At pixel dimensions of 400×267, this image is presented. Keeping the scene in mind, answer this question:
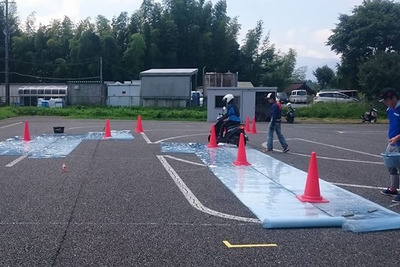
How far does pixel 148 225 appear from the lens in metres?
6.50

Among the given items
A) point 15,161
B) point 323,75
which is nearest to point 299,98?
point 323,75

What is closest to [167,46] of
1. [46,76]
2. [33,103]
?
[46,76]

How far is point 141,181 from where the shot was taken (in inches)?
382

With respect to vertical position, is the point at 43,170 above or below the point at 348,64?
below

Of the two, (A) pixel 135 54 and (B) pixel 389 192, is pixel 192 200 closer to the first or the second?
(B) pixel 389 192

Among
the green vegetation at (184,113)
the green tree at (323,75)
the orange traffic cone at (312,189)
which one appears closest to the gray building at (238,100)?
the green vegetation at (184,113)

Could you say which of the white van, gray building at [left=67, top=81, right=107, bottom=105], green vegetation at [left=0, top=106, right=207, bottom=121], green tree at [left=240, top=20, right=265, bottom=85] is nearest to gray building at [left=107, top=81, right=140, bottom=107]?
gray building at [left=67, top=81, right=107, bottom=105]

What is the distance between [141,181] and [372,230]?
4741 millimetres

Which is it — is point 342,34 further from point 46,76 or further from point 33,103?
point 46,76

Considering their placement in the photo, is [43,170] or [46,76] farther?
[46,76]

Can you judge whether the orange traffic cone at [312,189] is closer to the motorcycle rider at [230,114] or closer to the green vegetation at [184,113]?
the motorcycle rider at [230,114]

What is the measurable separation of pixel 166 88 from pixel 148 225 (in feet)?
136

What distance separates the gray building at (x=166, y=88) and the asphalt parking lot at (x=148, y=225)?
35599 mm

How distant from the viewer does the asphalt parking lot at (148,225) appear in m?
5.27
